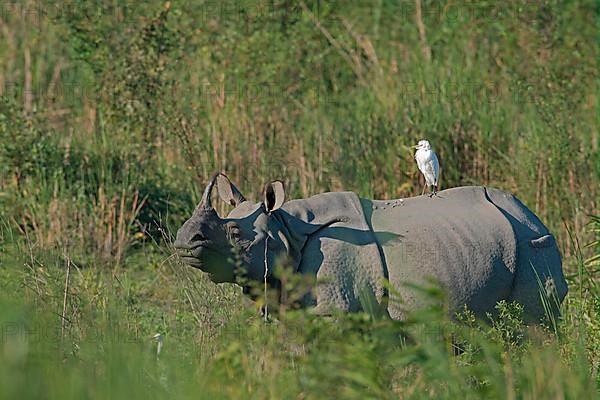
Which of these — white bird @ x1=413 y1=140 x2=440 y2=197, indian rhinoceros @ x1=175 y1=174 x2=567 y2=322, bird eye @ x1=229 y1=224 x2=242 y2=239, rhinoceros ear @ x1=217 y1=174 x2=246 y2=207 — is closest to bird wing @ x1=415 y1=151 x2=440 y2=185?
→ white bird @ x1=413 y1=140 x2=440 y2=197

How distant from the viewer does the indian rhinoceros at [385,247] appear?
618 centimetres

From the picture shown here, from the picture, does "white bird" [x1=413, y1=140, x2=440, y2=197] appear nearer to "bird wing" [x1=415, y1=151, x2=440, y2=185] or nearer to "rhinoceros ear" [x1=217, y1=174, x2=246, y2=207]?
"bird wing" [x1=415, y1=151, x2=440, y2=185]

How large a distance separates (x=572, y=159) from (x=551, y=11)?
2342mm

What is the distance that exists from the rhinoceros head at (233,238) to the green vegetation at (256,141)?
8.7 inches

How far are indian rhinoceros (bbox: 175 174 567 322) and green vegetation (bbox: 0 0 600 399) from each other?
0.21m

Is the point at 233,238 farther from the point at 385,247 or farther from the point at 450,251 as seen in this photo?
the point at 450,251

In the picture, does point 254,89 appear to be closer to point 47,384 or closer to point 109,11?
point 109,11

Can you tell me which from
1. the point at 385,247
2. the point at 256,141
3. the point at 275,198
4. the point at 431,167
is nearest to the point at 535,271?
the point at 385,247

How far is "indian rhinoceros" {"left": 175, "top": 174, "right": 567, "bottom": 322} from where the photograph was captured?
6.18 m

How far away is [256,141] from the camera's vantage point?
10.8 m

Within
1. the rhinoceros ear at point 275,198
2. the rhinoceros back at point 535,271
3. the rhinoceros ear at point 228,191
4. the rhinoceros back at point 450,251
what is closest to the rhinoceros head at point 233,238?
the rhinoceros ear at point 275,198

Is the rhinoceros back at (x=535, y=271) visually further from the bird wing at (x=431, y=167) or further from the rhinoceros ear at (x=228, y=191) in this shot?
the rhinoceros ear at (x=228, y=191)

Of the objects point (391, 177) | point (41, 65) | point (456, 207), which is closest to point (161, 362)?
point (456, 207)

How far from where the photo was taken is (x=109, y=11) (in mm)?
11375
